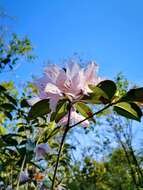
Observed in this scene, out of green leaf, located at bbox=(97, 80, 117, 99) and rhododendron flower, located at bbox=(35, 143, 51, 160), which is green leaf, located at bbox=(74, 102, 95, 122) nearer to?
green leaf, located at bbox=(97, 80, 117, 99)

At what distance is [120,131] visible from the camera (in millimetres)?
14391

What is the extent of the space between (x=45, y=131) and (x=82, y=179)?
6504 millimetres

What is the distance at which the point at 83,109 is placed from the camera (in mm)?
690

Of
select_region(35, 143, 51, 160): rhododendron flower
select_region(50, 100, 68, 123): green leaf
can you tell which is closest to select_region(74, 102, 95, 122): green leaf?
select_region(50, 100, 68, 123): green leaf

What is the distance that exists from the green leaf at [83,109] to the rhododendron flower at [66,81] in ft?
0.10

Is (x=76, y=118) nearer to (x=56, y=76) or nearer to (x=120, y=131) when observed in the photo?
(x=56, y=76)

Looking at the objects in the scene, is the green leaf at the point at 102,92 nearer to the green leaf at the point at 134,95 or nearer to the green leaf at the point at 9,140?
the green leaf at the point at 134,95

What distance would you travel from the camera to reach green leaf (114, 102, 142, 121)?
667 millimetres

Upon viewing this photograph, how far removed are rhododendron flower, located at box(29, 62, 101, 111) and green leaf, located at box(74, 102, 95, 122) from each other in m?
0.03

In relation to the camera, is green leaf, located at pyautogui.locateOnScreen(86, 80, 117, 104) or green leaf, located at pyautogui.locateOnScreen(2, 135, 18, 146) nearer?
green leaf, located at pyautogui.locateOnScreen(86, 80, 117, 104)

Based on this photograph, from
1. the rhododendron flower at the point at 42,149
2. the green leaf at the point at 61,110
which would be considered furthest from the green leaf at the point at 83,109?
the rhododendron flower at the point at 42,149

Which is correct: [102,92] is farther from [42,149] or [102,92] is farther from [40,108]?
[42,149]

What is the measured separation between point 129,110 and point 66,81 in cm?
13

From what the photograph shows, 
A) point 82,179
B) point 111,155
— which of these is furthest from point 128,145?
point 82,179
